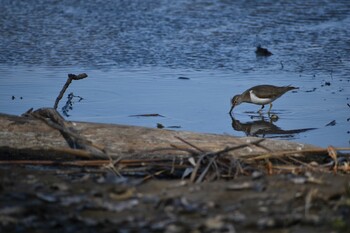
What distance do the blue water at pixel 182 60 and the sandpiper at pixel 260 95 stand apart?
141 millimetres

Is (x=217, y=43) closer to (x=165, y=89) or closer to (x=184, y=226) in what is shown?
(x=165, y=89)

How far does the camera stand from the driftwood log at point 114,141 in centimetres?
645

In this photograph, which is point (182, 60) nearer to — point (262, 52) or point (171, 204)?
point (262, 52)

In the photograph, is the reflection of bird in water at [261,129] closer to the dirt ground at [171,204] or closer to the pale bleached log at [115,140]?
the pale bleached log at [115,140]

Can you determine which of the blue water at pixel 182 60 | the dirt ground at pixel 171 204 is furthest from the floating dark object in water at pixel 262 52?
the dirt ground at pixel 171 204

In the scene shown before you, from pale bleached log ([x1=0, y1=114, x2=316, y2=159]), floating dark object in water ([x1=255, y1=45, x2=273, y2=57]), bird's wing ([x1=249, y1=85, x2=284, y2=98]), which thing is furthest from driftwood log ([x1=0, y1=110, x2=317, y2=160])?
floating dark object in water ([x1=255, y1=45, x2=273, y2=57])

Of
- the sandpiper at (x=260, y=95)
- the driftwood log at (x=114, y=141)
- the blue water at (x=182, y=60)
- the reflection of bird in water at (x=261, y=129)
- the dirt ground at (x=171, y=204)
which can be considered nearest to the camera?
the dirt ground at (x=171, y=204)

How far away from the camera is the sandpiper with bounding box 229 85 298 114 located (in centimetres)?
952

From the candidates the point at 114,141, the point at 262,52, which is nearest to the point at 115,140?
the point at 114,141

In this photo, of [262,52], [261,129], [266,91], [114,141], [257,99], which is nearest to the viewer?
[114,141]

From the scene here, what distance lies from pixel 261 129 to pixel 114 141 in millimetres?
2764

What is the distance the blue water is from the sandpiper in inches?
5.6

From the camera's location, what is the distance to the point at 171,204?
5184 mm

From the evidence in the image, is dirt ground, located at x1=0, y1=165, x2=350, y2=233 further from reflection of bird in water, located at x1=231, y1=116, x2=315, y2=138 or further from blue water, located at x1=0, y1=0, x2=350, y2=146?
reflection of bird in water, located at x1=231, y1=116, x2=315, y2=138
